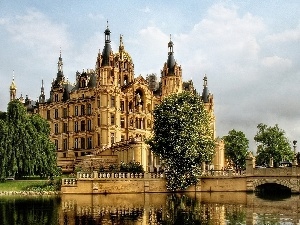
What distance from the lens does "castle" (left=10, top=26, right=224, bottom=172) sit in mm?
91062

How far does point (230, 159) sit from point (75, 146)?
129 ft

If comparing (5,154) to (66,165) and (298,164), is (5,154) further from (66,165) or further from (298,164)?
(298,164)

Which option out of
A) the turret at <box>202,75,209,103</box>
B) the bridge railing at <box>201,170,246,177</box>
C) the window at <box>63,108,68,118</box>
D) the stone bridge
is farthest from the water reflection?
the turret at <box>202,75,209,103</box>

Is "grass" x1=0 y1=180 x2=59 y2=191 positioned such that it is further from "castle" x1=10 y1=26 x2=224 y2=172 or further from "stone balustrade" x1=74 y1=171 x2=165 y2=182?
"castle" x1=10 y1=26 x2=224 y2=172

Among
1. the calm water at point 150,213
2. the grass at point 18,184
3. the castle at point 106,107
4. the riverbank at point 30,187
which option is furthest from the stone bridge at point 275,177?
the grass at point 18,184

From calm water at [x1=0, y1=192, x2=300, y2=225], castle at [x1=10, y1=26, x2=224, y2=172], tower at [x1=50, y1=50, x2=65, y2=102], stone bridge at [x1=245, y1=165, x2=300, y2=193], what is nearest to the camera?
calm water at [x1=0, y1=192, x2=300, y2=225]

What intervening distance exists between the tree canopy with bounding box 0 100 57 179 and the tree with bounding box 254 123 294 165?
48041 millimetres

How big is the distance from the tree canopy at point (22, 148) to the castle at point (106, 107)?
1285cm

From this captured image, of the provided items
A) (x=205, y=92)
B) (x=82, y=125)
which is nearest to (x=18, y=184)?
(x=82, y=125)

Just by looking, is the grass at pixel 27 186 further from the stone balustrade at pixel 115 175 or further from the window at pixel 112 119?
the window at pixel 112 119

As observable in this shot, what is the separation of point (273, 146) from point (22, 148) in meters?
54.6

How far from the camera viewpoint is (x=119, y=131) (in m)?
92.6

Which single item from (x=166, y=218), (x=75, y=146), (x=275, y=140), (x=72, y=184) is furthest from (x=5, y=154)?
→ (x=275, y=140)

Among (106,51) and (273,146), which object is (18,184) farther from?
(273,146)
